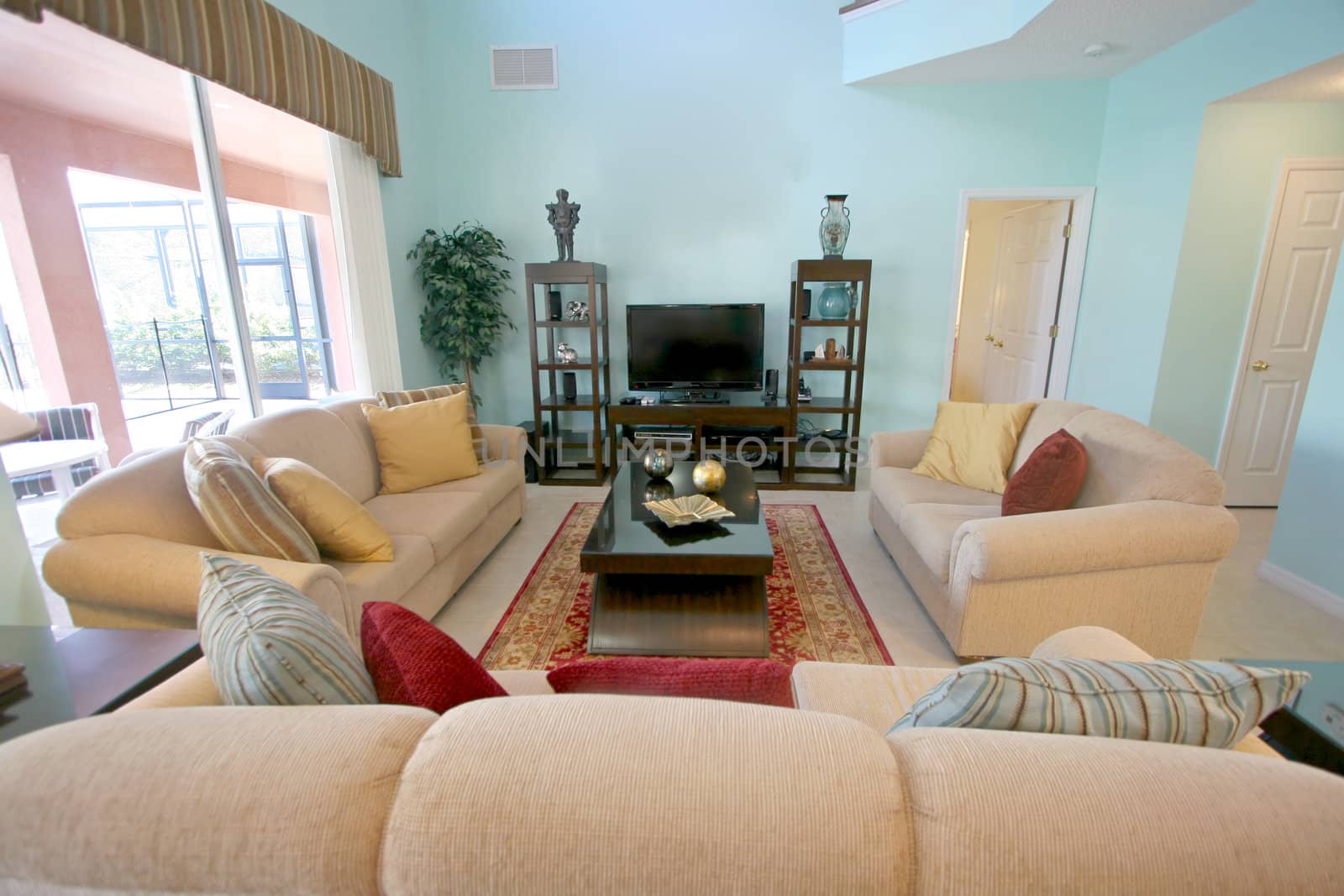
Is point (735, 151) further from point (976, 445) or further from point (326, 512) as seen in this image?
point (326, 512)

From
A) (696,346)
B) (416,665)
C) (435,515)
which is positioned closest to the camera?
(416,665)

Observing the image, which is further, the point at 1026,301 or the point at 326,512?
the point at 1026,301

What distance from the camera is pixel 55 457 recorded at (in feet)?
6.76

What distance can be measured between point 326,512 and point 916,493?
94.0 inches

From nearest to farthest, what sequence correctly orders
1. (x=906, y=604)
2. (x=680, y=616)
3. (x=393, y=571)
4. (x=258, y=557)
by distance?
(x=258, y=557), (x=393, y=571), (x=680, y=616), (x=906, y=604)

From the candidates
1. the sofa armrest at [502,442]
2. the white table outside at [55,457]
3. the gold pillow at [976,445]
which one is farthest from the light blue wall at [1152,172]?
→ the white table outside at [55,457]

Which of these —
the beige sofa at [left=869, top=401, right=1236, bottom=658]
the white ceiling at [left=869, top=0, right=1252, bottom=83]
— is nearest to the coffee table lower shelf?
the beige sofa at [left=869, top=401, right=1236, bottom=658]

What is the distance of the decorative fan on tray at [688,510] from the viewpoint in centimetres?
234

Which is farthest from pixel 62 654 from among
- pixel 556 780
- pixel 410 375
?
pixel 410 375

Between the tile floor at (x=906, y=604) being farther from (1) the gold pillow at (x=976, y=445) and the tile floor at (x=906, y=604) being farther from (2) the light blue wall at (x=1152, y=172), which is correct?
(2) the light blue wall at (x=1152, y=172)

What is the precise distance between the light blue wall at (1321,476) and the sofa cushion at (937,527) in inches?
56.7

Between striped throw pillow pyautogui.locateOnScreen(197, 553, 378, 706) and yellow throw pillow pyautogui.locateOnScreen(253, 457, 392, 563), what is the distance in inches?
38.6

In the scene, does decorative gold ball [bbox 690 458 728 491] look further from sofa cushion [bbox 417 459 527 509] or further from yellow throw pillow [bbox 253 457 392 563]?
yellow throw pillow [bbox 253 457 392 563]

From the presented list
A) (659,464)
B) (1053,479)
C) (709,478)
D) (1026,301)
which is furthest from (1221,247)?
(659,464)
